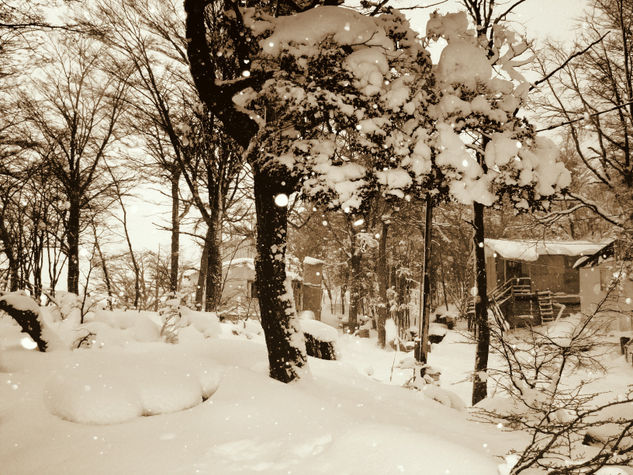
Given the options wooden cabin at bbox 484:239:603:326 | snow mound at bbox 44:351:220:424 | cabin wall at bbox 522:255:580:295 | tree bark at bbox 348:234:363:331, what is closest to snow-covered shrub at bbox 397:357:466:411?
snow mound at bbox 44:351:220:424

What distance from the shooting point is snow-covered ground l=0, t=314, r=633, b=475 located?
284 cm

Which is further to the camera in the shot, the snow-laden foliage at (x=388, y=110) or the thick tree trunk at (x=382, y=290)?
the thick tree trunk at (x=382, y=290)

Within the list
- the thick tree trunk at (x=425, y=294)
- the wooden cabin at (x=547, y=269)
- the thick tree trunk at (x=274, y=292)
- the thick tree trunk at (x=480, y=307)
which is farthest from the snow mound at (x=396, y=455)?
the wooden cabin at (x=547, y=269)

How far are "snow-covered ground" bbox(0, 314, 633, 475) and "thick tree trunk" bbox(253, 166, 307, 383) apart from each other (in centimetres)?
38

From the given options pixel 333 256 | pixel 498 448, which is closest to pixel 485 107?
pixel 498 448

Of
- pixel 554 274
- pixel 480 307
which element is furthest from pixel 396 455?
pixel 554 274

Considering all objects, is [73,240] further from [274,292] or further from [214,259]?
[274,292]

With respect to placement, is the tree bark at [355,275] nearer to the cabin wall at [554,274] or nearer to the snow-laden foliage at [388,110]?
the cabin wall at [554,274]

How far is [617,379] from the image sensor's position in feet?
42.5

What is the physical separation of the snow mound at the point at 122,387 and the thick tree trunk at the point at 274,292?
87 cm

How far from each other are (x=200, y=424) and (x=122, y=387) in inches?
34.5

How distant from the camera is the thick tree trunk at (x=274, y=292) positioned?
4.86 metres

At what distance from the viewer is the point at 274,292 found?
493 centimetres

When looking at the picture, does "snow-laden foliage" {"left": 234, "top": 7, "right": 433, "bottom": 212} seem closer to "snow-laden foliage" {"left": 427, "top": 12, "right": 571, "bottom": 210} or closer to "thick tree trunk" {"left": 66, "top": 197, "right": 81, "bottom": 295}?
"snow-laden foliage" {"left": 427, "top": 12, "right": 571, "bottom": 210}
